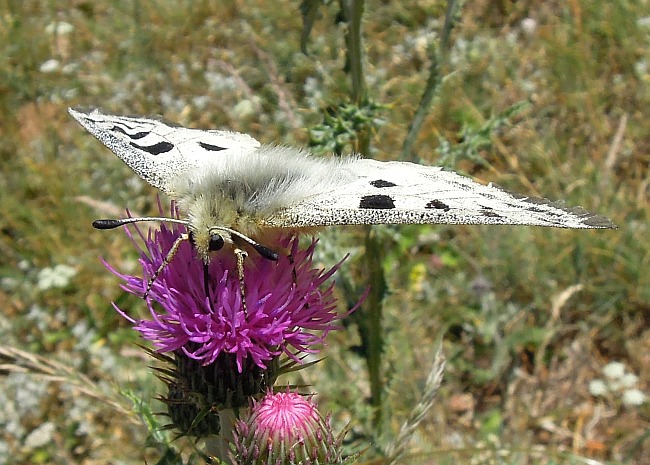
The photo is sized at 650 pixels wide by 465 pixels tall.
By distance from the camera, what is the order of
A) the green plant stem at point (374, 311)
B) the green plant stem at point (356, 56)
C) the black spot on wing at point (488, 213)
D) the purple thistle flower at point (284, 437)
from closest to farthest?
the black spot on wing at point (488, 213) → the purple thistle flower at point (284, 437) → the green plant stem at point (356, 56) → the green plant stem at point (374, 311)

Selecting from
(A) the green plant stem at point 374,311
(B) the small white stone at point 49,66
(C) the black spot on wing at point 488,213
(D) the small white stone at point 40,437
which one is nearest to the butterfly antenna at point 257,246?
(C) the black spot on wing at point 488,213

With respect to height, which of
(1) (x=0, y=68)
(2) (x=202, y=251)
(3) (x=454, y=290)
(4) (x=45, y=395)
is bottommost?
(4) (x=45, y=395)

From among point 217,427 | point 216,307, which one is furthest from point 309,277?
point 217,427

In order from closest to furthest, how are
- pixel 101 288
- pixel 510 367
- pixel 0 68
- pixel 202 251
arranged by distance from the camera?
pixel 202 251
pixel 510 367
pixel 101 288
pixel 0 68

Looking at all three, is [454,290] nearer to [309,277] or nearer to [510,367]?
[510,367]

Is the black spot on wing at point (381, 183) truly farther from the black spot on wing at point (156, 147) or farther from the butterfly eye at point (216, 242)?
the black spot on wing at point (156, 147)

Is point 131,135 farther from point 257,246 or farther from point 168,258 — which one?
point 257,246

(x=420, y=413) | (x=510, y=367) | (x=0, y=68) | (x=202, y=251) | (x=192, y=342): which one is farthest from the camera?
(x=0, y=68)
